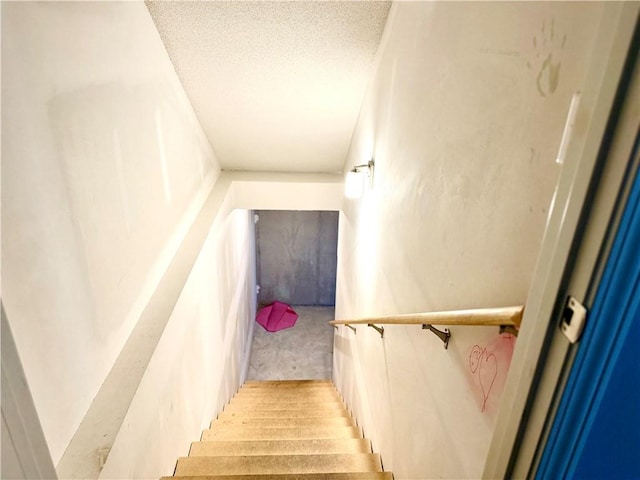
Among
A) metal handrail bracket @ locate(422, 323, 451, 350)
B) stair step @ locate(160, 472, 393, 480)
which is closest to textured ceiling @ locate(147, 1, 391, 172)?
metal handrail bracket @ locate(422, 323, 451, 350)

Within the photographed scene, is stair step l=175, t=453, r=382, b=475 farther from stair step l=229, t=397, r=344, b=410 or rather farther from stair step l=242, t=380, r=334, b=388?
stair step l=242, t=380, r=334, b=388

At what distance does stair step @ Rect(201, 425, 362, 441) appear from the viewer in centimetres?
295

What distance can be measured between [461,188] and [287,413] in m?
3.39

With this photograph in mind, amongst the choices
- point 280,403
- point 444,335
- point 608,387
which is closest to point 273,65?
point 444,335

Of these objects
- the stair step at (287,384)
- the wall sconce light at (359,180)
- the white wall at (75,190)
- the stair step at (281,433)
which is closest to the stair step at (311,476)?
the stair step at (281,433)

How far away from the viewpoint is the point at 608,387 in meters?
0.64

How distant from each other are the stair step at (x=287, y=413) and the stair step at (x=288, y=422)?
13cm

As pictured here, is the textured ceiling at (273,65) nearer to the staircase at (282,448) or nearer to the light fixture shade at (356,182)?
the light fixture shade at (356,182)

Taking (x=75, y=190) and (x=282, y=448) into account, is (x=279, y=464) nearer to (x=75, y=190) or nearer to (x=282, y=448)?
(x=282, y=448)

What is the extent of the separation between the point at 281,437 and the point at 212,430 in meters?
0.73

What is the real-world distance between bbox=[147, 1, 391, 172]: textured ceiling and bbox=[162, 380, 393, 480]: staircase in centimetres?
262

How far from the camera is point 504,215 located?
0.85 m

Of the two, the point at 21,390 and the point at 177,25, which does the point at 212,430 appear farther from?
the point at 177,25

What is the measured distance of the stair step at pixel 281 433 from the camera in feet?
9.68
